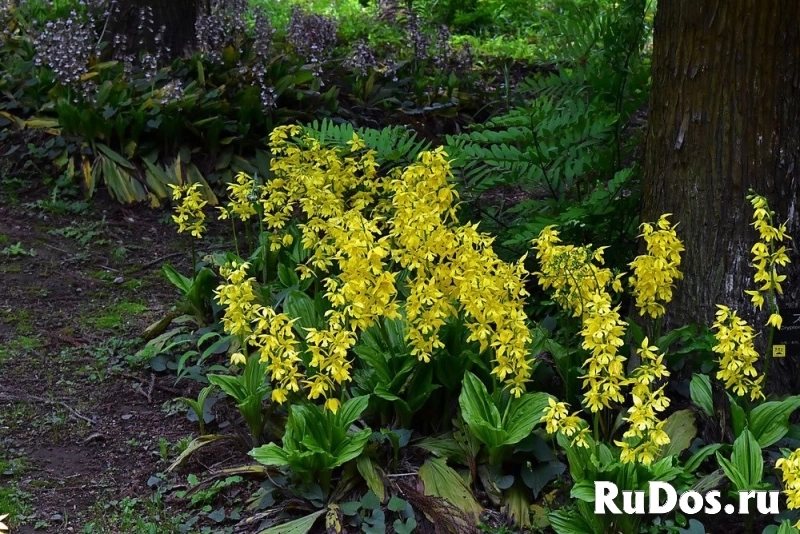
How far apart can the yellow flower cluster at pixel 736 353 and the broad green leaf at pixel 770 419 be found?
4.5 inches

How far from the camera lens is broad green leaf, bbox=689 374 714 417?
377cm

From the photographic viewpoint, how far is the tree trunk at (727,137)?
3971 mm

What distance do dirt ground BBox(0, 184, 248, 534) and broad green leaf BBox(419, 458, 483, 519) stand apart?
1.06 m

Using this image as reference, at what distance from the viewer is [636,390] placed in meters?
3.22

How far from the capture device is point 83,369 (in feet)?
16.3

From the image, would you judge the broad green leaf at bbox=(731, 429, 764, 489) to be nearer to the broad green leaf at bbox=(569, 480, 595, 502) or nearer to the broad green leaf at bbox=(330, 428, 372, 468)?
the broad green leaf at bbox=(569, 480, 595, 502)

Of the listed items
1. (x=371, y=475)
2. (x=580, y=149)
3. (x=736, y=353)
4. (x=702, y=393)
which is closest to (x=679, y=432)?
(x=702, y=393)

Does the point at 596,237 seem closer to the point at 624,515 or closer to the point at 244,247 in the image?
the point at 624,515

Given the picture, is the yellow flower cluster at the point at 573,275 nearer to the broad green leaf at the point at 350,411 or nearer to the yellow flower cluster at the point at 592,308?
the yellow flower cluster at the point at 592,308

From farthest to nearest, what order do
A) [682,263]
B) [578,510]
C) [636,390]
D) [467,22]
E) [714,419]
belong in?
[467,22] < [682,263] < [714,419] < [578,510] < [636,390]

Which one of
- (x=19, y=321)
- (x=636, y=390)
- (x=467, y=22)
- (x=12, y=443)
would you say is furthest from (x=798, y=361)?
(x=467, y=22)

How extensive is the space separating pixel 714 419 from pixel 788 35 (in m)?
1.68

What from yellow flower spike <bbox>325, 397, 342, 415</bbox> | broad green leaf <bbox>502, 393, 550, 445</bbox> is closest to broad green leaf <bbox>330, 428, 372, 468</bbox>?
yellow flower spike <bbox>325, 397, 342, 415</bbox>

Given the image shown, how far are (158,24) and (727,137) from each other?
5.70 m
